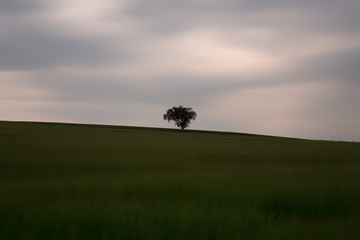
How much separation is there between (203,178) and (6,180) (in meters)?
5.10

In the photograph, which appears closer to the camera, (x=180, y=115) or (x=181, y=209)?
(x=181, y=209)

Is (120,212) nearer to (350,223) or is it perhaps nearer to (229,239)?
(229,239)

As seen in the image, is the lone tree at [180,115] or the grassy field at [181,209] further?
the lone tree at [180,115]

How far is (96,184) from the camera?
24.5ft

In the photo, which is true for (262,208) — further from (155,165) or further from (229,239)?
(155,165)

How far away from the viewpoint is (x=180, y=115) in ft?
316

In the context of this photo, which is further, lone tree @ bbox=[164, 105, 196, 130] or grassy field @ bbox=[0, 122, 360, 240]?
lone tree @ bbox=[164, 105, 196, 130]

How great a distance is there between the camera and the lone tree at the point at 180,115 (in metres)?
96.3

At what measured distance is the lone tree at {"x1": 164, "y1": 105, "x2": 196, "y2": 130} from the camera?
316 feet

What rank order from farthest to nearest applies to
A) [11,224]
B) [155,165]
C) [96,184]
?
[155,165]
[96,184]
[11,224]

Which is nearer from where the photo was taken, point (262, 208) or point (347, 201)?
point (262, 208)

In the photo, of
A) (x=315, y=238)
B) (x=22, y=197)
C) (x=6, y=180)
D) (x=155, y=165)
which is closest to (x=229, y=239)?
(x=315, y=238)

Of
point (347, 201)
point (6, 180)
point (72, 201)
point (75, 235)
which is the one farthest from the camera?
point (6, 180)

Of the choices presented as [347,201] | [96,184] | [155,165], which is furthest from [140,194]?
[155,165]
